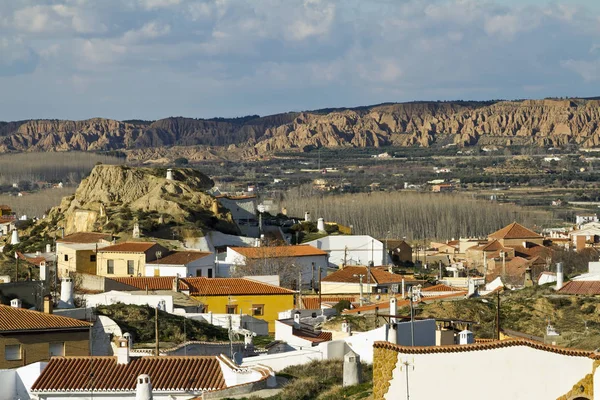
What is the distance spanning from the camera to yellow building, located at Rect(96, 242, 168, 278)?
69.0 m

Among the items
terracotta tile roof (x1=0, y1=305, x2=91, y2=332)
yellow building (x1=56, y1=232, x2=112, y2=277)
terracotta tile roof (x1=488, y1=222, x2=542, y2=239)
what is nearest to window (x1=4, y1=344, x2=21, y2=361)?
terracotta tile roof (x1=0, y1=305, x2=91, y2=332)

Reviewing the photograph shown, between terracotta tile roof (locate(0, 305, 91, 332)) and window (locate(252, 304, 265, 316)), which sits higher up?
terracotta tile roof (locate(0, 305, 91, 332))

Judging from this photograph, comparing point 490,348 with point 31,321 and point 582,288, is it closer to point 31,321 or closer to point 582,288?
point 31,321

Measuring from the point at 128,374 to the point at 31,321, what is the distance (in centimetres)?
610

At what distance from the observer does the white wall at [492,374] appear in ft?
62.8

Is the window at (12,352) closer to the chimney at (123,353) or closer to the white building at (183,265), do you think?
the chimney at (123,353)

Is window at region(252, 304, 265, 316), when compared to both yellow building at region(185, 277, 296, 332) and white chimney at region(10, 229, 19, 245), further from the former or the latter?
white chimney at region(10, 229, 19, 245)

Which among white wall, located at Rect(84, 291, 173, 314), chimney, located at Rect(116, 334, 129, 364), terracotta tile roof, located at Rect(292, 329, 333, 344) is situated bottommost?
white wall, located at Rect(84, 291, 173, 314)

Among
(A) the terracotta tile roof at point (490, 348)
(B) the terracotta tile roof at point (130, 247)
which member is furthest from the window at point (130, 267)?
(A) the terracotta tile roof at point (490, 348)

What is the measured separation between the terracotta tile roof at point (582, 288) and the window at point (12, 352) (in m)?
22.9

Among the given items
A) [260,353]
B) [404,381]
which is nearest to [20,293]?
[260,353]

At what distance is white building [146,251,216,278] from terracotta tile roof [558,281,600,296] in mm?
21809

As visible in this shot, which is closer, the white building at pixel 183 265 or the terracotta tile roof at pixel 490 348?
the terracotta tile roof at pixel 490 348

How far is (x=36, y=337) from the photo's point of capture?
3081 cm
